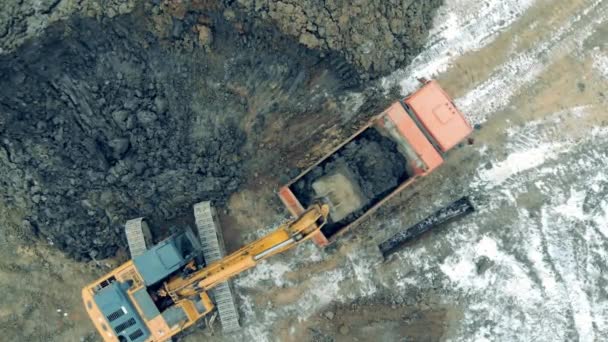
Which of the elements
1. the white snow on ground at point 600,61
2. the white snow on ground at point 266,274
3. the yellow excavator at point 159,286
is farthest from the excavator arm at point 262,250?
the white snow on ground at point 600,61

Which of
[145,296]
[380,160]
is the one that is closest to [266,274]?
[145,296]

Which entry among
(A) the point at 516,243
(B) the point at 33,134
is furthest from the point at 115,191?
(A) the point at 516,243

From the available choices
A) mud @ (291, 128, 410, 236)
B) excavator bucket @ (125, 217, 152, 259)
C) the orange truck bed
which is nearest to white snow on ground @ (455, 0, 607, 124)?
the orange truck bed

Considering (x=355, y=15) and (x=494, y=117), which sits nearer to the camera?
(x=355, y=15)

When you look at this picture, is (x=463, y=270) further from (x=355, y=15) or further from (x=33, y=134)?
(x=33, y=134)

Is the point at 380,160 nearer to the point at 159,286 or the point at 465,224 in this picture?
the point at 465,224

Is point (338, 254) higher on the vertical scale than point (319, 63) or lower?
lower

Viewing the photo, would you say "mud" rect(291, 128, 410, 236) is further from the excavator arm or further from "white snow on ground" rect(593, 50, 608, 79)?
"white snow on ground" rect(593, 50, 608, 79)

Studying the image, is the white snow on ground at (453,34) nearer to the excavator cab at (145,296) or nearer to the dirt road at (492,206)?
the dirt road at (492,206)
